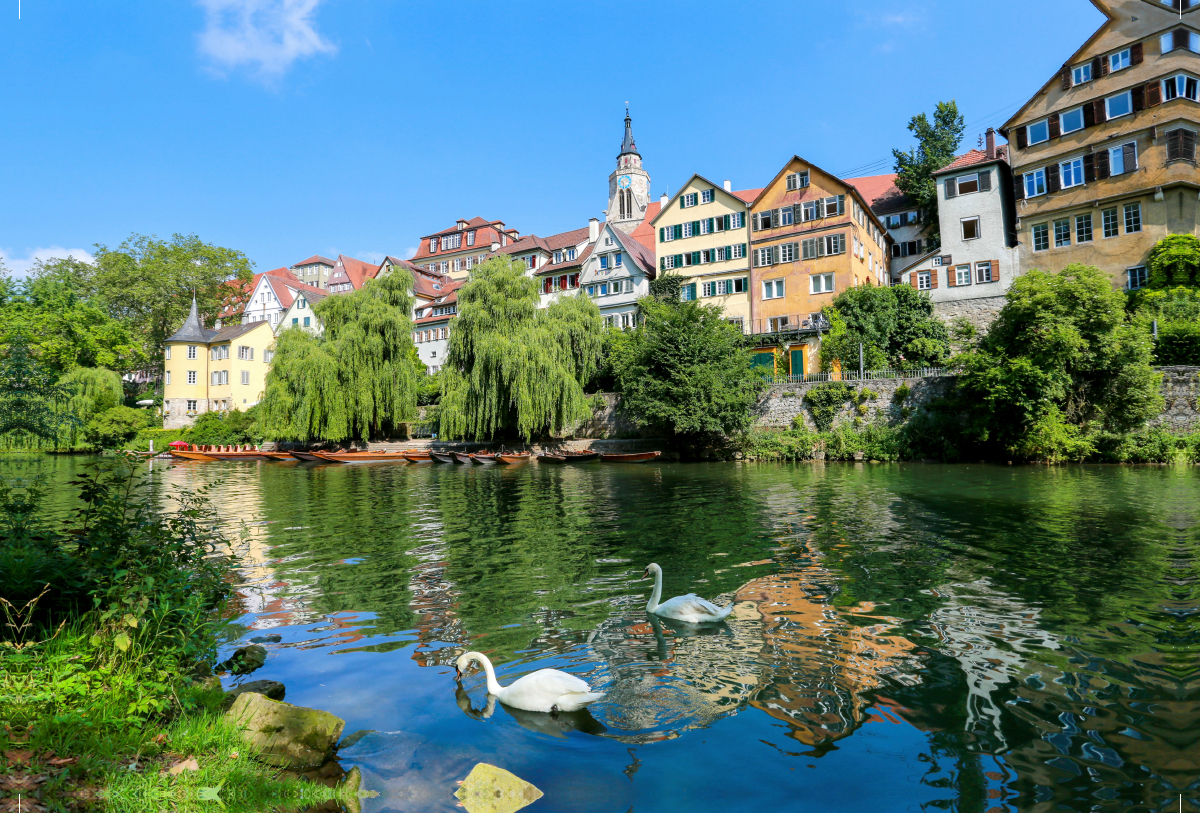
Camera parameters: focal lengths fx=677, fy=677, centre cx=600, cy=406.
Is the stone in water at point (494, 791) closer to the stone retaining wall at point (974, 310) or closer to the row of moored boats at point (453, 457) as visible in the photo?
the row of moored boats at point (453, 457)

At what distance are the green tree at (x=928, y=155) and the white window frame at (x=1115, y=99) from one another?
49.0 feet

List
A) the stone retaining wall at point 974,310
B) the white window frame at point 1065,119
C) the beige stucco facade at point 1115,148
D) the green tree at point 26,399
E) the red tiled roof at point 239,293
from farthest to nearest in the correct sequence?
the red tiled roof at point 239,293 → the stone retaining wall at point 974,310 → the white window frame at point 1065,119 → the beige stucco facade at point 1115,148 → the green tree at point 26,399

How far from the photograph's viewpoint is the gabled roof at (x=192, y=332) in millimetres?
64500

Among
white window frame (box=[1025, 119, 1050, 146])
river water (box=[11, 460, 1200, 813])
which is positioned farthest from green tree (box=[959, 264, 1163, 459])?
river water (box=[11, 460, 1200, 813])

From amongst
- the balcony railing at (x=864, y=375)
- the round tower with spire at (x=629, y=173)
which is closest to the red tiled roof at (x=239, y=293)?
the round tower with spire at (x=629, y=173)

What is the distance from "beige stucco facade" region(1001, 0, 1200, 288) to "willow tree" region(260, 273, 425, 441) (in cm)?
3891

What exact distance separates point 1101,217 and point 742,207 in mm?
21163

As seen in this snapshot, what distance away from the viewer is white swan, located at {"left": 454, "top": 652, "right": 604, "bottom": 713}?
566cm

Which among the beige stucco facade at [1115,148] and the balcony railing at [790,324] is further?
the balcony railing at [790,324]

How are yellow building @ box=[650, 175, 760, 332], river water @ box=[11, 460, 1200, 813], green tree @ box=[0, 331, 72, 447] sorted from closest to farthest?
1. river water @ box=[11, 460, 1200, 813]
2. green tree @ box=[0, 331, 72, 447]
3. yellow building @ box=[650, 175, 760, 332]

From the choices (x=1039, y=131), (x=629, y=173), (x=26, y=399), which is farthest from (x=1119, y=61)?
(x=629, y=173)

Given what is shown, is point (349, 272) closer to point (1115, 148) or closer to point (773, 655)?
point (1115, 148)

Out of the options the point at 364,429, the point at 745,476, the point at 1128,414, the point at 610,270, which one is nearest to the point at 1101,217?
the point at 1128,414

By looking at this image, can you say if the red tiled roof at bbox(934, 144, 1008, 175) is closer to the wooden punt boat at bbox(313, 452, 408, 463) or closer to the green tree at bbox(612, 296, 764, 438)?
the green tree at bbox(612, 296, 764, 438)
